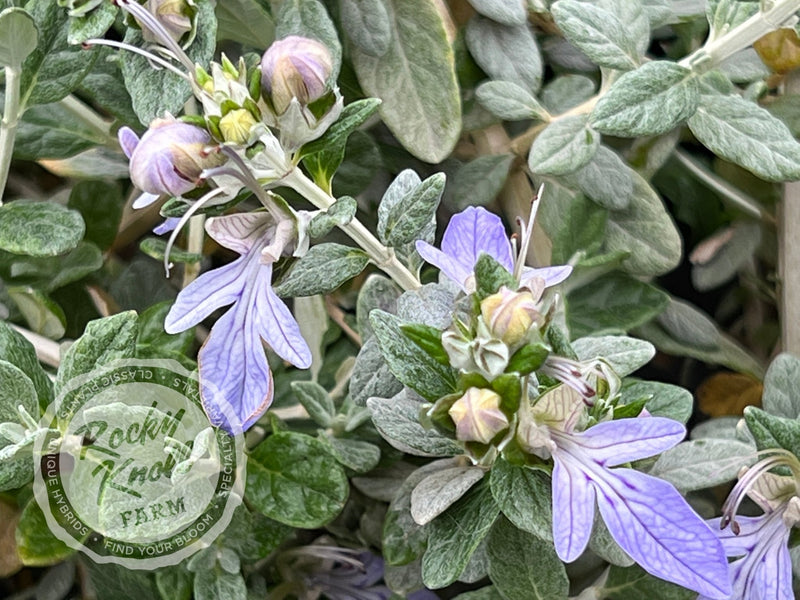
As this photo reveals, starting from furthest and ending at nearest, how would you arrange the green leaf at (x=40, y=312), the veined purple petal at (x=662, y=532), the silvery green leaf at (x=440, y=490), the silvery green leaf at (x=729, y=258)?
the silvery green leaf at (x=729, y=258)
the green leaf at (x=40, y=312)
the silvery green leaf at (x=440, y=490)
the veined purple petal at (x=662, y=532)

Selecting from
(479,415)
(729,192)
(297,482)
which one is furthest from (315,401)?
(729,192)

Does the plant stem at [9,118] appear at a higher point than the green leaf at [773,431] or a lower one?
higher

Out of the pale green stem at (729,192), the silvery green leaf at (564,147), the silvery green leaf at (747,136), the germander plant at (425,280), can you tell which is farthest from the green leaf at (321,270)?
the pale green stem at (729,192)

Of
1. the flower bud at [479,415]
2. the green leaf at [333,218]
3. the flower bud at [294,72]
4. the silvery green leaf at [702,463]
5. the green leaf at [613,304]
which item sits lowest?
the green leaf at [613,304]

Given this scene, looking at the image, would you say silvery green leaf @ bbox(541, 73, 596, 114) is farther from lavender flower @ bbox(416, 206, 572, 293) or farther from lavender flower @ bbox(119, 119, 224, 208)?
lavender flower @ bbox(119, 119, 224, 208)

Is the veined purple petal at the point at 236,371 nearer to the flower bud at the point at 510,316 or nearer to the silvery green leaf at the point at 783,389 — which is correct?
the flower bud at the point at 510,316

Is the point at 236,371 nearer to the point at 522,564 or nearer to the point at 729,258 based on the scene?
the point at 522,564

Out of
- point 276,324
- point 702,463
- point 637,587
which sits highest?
point 276,324

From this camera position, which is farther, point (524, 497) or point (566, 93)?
point (566, 93)

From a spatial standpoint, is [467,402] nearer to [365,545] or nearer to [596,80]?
[365,545]
